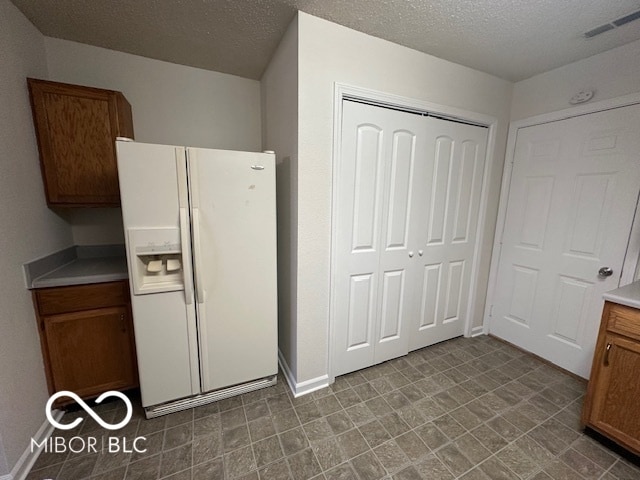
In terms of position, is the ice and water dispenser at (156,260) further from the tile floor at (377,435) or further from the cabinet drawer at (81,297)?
the tile floor at (377,435)

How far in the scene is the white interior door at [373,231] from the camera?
1.75m

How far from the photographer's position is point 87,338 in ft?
5.20

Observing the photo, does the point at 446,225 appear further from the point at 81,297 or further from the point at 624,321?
the point at 81,297

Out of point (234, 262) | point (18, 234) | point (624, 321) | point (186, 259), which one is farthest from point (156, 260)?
point (624, 321)

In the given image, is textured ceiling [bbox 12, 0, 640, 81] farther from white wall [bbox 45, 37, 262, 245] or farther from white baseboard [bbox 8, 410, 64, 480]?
white baseboard [bbox 8, 410, 64, 480]

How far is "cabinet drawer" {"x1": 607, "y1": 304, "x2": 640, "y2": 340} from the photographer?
1307 millimetres

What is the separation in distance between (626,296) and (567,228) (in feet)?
2.73

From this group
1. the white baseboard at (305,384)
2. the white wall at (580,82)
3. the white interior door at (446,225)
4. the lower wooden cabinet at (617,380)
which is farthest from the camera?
the white interior door at (446,225)

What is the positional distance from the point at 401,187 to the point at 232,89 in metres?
1.75

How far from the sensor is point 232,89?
7.47 feet

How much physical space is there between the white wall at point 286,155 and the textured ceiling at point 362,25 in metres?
0.17

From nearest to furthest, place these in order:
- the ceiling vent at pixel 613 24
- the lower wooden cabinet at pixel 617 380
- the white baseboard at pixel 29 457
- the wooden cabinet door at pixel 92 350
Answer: the white baseboard at pixel 29 457, the lower wooden cabinet at pixel 617 380, the ceiling vent at pixel 613 24, the wooden cabinet door at pixel 92 350

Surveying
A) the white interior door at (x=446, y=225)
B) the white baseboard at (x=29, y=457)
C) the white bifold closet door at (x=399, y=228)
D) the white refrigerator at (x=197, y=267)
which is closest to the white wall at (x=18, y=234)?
the white baseboard at (x=29, y=457)

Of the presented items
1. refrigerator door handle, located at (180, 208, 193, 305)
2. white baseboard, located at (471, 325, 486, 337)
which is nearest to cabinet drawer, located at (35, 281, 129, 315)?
refrigerator door handle, located at (180, 208, 193, 305)
